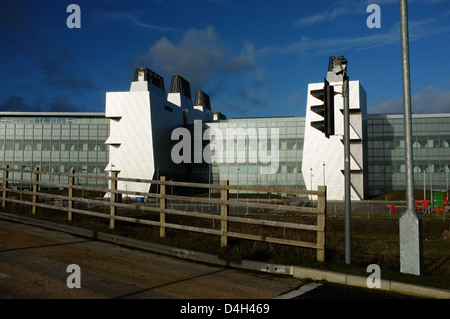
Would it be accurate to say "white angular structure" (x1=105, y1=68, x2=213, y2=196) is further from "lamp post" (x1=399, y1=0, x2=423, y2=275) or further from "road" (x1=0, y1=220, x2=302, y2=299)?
"lamp post" (x1=399, y1=0, x2=423, y2=275)

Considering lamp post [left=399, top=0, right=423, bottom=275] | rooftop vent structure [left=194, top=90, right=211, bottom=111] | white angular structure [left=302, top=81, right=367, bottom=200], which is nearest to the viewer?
lamp post [left=399, top=0, right=423, bottom=275]

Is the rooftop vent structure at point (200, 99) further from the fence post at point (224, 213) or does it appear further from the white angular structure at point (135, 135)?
the fence post at point (224, 213)

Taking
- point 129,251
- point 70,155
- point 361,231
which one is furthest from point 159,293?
point 70,155

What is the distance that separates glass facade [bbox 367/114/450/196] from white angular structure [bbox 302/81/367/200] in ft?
24.1

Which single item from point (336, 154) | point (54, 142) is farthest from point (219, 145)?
point (54, 142)

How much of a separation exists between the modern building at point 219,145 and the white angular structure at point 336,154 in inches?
6.0

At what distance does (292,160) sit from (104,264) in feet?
211

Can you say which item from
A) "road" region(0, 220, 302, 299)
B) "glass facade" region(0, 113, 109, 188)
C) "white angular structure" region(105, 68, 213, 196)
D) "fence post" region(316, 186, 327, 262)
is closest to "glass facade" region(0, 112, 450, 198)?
"glass facade" region(0, 113, 109, 188)

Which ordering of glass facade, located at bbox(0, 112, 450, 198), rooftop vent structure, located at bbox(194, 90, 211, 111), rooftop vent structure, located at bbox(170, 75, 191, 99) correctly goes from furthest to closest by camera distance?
rooftop vent structure, located at bbox(194, 90, 211, 111), rooftop vent structure, located at bbox(170, 75, 191, 99), glass facade, located at bbox(0, 112, 450, 198)

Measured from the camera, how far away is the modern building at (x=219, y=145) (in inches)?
2425

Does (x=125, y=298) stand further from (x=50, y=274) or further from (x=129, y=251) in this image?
(x=129, y=251)

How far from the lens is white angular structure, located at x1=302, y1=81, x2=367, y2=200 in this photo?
58844mm

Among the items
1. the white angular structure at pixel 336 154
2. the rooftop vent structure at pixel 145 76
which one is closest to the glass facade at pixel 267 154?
the white angular structure at pixel 336 154
